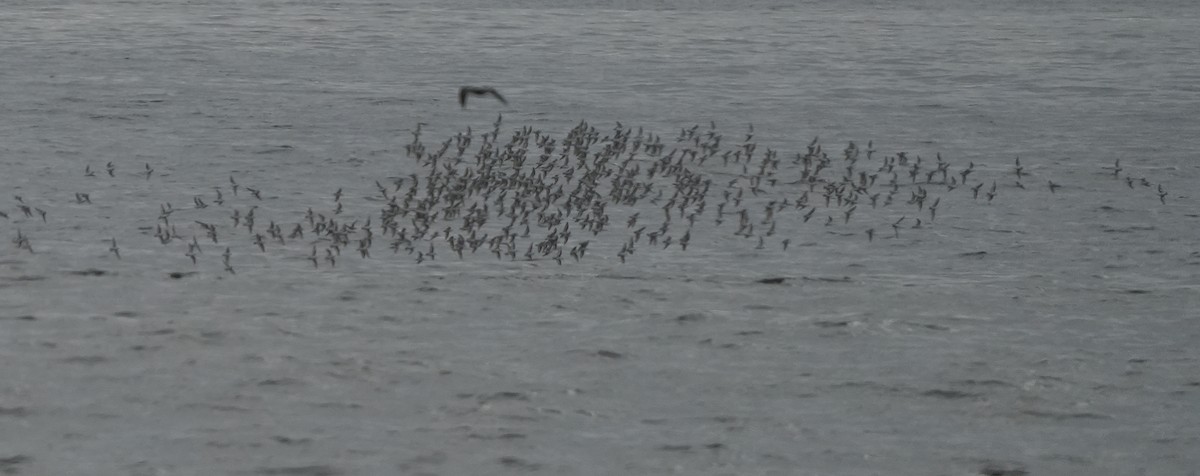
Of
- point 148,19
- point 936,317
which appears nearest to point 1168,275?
point 936,317

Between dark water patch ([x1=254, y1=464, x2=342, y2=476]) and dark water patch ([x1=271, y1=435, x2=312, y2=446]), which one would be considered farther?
dark water patch ([x1=271, y1=435, x2=312, y2=446])

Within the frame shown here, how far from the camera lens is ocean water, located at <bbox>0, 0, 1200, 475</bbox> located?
11719 mm

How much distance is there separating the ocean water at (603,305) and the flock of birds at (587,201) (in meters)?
0.13

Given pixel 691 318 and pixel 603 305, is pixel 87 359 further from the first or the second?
pixel 691 318

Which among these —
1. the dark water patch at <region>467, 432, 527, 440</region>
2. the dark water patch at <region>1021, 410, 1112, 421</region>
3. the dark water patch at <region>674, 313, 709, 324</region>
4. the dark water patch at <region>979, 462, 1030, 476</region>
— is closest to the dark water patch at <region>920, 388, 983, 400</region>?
the dark water patch at <region>1021, 410, 1112, 421</region>

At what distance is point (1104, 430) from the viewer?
12219mm

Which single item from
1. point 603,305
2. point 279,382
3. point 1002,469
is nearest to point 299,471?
point 279,382

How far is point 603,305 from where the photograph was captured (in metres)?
15.5

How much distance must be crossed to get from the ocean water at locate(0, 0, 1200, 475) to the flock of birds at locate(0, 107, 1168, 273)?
0.13m

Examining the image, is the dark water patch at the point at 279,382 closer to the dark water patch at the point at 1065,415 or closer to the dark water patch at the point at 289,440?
the dark water patch at the point at 289,440

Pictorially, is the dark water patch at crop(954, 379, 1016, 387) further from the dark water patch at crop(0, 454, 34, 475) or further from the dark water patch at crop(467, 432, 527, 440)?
the dark water patch at crop(0, 454, 34, 475)

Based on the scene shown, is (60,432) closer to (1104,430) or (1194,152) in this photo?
(1104,430)

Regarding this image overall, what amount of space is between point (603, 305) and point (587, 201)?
15.0 ft

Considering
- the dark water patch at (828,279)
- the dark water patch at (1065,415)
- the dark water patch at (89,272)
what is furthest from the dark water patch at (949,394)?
the dark water patch at (89,272)
